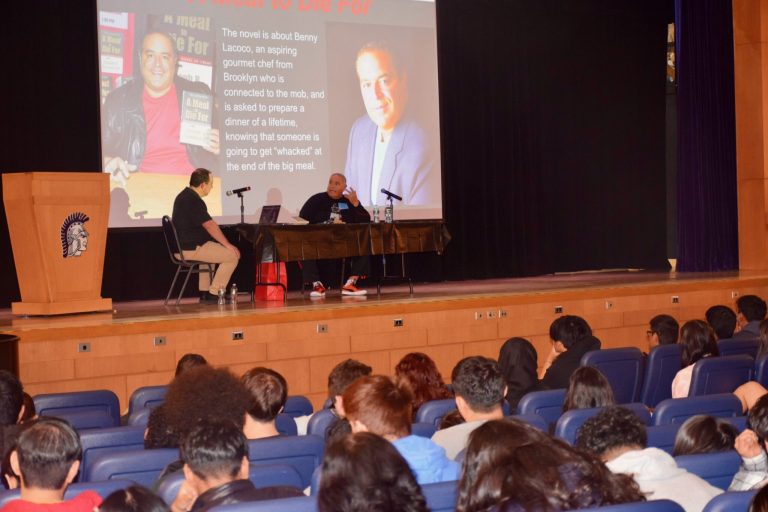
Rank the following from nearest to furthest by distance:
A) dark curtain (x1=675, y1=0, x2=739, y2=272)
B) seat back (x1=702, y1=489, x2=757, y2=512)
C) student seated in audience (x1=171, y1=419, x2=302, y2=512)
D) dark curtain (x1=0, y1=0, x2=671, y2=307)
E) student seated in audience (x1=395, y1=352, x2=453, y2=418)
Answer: seat back (x1=702, y1=489, x2=757, y2=512) < student seated in audience (x1=171, y1=419, x2=302, y2=512) < student seated in audience (x1=395, y1=352, x2=453, y2=418) < dark curtain (x1=0, y1=0, x2=671, y2=307) < dark curtain (x1=675, y1=0, x2=739, y2=272)

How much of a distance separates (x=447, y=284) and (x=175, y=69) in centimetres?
381

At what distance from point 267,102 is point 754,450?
25.3 feet

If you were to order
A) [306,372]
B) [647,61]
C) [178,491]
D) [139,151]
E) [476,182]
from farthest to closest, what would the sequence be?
1. [647,61]
2. [476,182]
3. [139,151]
4. [306,372]
5. [178,491]

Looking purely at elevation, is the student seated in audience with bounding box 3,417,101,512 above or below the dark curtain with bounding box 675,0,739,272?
below

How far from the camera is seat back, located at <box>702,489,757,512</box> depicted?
2.25 meters

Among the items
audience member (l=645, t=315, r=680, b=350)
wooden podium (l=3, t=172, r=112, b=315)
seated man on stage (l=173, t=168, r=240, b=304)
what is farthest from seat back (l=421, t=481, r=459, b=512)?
seated man on stage (l=173, t=168, r=240, b=304)

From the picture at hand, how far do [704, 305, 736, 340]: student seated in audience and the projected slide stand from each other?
4673 millimetres

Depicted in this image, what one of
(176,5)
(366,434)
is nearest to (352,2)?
(176,5)

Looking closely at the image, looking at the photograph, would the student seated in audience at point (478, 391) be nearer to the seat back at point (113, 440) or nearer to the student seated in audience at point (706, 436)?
the student seated in audience at point (706, 436)

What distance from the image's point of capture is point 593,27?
1319 cm

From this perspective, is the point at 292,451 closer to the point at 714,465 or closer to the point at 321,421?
the point at 321,421

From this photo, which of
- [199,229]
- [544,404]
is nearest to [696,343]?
[544,404]

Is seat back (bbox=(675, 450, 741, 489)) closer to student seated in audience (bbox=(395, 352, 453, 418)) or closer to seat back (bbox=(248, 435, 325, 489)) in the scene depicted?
seat back (bbox=(248, 435, 325, 489))

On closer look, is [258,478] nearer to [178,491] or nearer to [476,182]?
[178,491]
